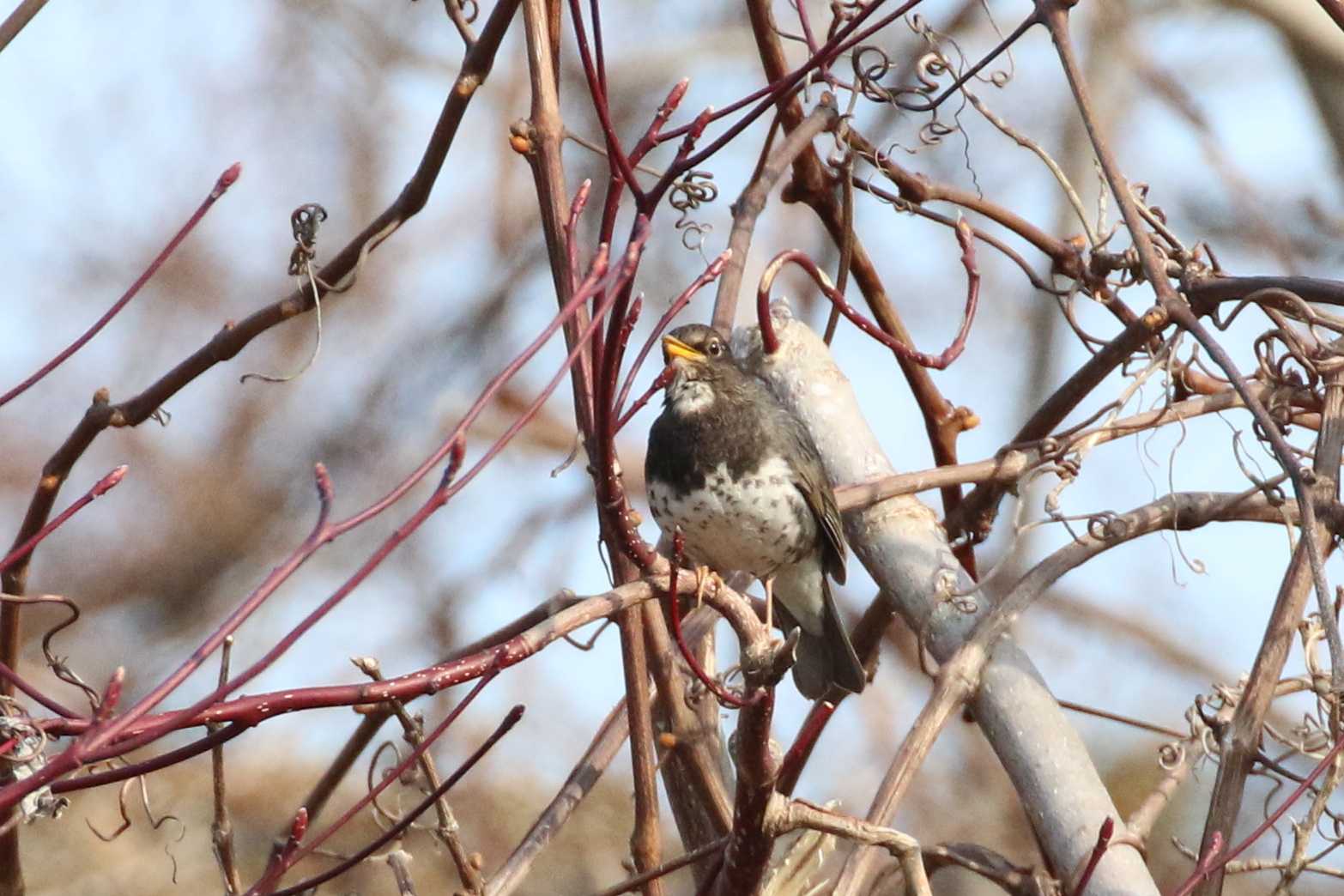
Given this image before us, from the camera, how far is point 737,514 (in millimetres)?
3076

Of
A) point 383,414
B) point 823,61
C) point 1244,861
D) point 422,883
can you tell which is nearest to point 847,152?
point 823,61

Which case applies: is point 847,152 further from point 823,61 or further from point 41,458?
point 41,458

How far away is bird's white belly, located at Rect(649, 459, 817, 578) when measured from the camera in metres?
3.06

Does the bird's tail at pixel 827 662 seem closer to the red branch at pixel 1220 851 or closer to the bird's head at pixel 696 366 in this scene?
the bird's head at pixel 696 366

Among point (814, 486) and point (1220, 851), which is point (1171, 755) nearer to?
point (1220, 851)

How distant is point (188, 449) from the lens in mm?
4820

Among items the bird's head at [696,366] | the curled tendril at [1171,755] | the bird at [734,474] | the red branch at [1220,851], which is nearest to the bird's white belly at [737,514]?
the bird at [734,474]

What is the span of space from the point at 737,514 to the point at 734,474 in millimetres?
82

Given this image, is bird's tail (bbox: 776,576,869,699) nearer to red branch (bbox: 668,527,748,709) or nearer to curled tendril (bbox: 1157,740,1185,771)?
curled tendril (bbox: 1157,740,1185,771)

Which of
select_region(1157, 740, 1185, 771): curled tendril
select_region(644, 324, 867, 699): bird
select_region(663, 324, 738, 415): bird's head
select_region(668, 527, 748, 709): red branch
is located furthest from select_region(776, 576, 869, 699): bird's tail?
select_region(668, 527, 748, 709): red branch

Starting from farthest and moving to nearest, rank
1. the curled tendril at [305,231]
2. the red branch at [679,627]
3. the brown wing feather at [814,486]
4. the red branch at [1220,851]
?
the brown wing feather at [814,486] → the curled tendril at [305,231] → the red branch at [1220,851] → the red branch at [679,627]

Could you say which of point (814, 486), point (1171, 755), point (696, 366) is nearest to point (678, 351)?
point (696, 366)

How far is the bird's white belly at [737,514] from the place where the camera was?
10.0 feet

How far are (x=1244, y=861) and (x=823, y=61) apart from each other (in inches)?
60.6
